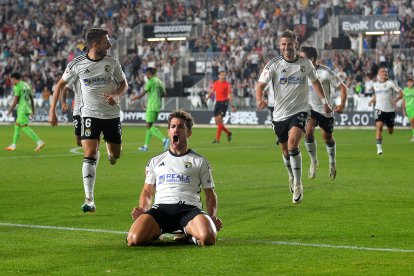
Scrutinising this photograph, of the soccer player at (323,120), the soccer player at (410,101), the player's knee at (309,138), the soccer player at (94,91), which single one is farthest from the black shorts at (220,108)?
the soccer player at (94,91)

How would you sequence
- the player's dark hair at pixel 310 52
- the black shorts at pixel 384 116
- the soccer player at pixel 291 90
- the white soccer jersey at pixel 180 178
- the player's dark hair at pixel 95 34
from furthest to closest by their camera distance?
the black shorts at pixel 384 116
the player's dark hair at pixel 310 52
the soccer player at pixel 291 90
the player's dark hair at pixel 95 34
the white soccer jersey at pixel 180 178

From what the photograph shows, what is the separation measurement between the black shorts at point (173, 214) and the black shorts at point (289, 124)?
216 inches

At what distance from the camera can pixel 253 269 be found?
8281mm

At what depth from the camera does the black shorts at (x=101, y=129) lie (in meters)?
→ 13.5

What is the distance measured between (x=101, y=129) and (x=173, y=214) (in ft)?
13.9

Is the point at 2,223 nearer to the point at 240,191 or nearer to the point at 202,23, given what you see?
the point at 240,191

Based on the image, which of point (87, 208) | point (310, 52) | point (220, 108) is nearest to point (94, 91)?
point (87, 208)

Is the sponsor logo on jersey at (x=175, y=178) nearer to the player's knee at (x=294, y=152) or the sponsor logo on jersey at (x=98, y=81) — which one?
the sponsor logo on jersey at (x=98, y=81)

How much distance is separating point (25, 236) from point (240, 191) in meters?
6.11

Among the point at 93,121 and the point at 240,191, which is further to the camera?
the point at 240,191

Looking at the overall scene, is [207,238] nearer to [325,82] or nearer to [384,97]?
[325,82]

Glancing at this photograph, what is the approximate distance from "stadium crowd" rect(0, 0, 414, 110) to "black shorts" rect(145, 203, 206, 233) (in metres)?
34.8

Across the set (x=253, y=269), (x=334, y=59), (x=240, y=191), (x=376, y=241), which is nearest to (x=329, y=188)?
(x=240, y=191)

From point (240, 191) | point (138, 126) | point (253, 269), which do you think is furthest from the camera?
point (138, 126)
